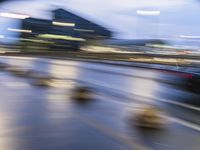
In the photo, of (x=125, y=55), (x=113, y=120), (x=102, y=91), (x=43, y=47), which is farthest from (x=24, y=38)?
(x=113, y=120)

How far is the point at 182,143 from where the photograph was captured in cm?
775

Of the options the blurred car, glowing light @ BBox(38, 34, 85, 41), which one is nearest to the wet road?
the blurred car

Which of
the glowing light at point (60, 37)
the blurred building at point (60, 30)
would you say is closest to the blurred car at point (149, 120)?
the blurred building at point (60, 30)

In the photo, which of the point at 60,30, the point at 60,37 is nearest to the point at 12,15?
the point at 60,37

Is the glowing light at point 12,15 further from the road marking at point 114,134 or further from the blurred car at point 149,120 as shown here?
the blurred car at point 149,120

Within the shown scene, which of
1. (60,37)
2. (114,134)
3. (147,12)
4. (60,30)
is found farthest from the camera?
(60,30)

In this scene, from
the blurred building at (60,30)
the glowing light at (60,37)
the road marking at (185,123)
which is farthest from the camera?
the glowing light at (60,37)

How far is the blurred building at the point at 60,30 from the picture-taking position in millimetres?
94481

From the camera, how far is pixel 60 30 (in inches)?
3944

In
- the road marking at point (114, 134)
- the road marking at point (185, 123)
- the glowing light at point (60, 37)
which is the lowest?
the glowing light at point (60, 37)

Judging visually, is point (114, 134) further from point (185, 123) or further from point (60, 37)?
point (60, 37)

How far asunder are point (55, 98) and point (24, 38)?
88434mm

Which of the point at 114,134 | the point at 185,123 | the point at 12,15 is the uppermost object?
the point at 12,15

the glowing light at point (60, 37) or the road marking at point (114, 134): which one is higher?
the road marking at point (114, 134)
